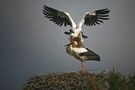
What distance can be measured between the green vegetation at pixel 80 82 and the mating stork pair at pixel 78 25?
0.11 metres

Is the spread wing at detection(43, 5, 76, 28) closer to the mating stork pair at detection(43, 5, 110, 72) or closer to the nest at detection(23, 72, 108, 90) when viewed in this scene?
the mating stork pair at detection(43, 5, 110, 72)

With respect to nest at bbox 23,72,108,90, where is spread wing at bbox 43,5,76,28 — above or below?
above

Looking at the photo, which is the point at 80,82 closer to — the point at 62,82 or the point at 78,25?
the point at 62,82

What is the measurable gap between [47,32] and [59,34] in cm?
7

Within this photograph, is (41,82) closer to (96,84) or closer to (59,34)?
(96,84)

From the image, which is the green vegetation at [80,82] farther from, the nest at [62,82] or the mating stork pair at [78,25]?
the mating stork pair at [78,25]

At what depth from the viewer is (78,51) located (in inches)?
69.2

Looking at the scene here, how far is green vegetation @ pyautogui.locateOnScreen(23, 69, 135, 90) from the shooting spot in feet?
4.51

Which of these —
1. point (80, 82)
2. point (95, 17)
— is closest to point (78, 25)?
point (95, 17)

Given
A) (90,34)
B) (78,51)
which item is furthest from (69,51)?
(90,34)

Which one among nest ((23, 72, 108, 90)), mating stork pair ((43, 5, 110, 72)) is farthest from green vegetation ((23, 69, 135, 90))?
mating stork pair ((43, 5, 110, 72))

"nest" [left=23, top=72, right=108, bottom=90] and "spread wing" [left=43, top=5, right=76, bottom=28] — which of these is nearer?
"nest" [left=23, top=72, right=108, bottom=90]

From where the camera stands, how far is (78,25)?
1.88 m

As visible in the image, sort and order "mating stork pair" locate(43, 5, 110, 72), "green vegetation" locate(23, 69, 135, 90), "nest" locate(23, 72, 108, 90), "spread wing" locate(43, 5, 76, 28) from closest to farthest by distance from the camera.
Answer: "green vegetation" locate(23, 69, 135, 90) < "nest" locate(23, 72, 108, 90) < "mating stork pair" locate(43, 5, 110, 72) < "spread wing" locate(43, 5, 76, 28)
